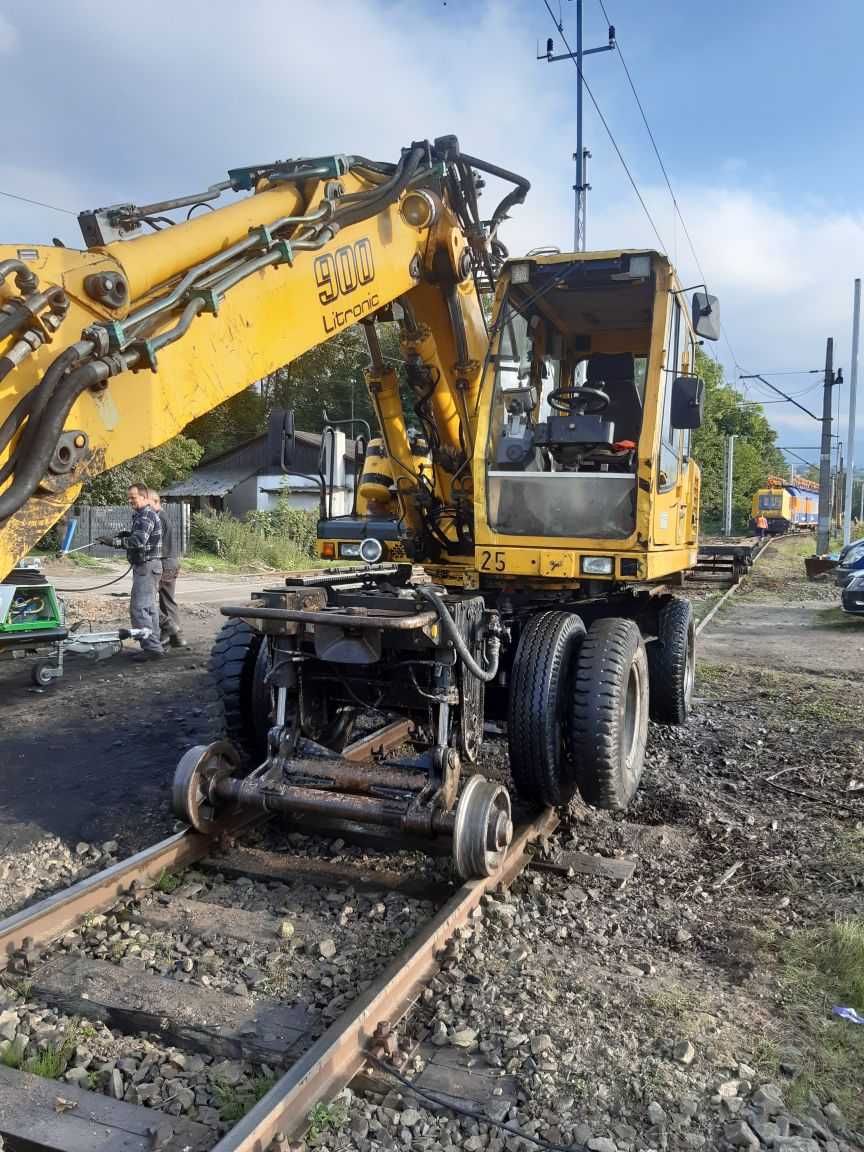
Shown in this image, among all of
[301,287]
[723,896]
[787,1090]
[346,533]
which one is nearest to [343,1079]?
[787,1090]

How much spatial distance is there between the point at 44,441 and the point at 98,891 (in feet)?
6.97

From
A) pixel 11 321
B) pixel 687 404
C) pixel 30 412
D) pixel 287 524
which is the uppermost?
pixel 687 404

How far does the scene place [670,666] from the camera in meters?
7.40

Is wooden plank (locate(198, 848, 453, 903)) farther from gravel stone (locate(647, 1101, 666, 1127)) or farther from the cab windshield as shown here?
the cab windshield

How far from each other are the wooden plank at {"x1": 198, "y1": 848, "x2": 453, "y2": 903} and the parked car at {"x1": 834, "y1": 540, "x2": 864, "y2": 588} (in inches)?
489

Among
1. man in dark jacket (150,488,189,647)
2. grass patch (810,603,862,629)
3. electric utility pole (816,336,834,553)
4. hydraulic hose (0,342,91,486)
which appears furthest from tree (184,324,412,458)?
hydraulic hose (0,342,91,486)

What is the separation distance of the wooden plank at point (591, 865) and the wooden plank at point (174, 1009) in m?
1.74

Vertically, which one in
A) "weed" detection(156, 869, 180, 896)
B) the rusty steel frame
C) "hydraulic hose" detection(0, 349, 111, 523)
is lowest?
"weed" detection(156, 869, 180, 896)

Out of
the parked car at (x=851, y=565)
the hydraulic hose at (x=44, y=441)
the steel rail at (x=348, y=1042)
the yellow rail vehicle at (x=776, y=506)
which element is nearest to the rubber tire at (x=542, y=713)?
the steel rail at (x=348, y=1042)

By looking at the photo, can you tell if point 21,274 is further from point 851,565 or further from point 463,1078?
point 851,565

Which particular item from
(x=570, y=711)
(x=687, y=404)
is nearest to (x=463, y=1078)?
(x=570, y=711)

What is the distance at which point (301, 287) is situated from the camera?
441 centimetres

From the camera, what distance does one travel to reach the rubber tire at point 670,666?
743 cm

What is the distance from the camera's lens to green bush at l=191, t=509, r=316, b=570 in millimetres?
29406
